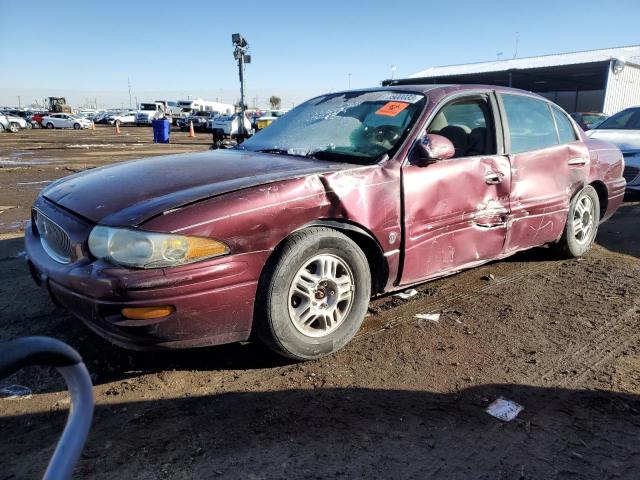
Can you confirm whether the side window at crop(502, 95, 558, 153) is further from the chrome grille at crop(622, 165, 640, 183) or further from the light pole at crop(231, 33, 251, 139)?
the light pole at crop(231, 33, 251, 139)

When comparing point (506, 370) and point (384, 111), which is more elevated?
point (384, 111)

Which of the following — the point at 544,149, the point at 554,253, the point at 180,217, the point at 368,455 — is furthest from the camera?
the point at 554,253

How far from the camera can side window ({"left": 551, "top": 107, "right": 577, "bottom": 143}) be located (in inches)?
179

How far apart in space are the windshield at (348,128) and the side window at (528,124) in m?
0.94

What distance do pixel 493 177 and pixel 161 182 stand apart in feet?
7.74

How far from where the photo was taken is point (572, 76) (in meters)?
30.5

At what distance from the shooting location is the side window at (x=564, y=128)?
179 inches

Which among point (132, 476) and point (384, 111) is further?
point (384, 111)

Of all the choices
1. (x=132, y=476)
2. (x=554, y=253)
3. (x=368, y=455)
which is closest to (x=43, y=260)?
(x=132, y=476)

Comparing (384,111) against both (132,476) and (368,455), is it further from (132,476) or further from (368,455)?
(132,476)

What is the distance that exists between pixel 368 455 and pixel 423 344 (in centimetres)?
114

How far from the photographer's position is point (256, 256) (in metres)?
2.55

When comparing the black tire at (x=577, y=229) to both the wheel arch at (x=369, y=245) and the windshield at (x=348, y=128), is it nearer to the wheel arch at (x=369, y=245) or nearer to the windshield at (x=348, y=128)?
the windshield at (x=348, y=128)

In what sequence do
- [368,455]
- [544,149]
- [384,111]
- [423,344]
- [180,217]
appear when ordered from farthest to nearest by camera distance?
[544,149]
[384,111]
[423,344]
[180,217]
[368,455]
